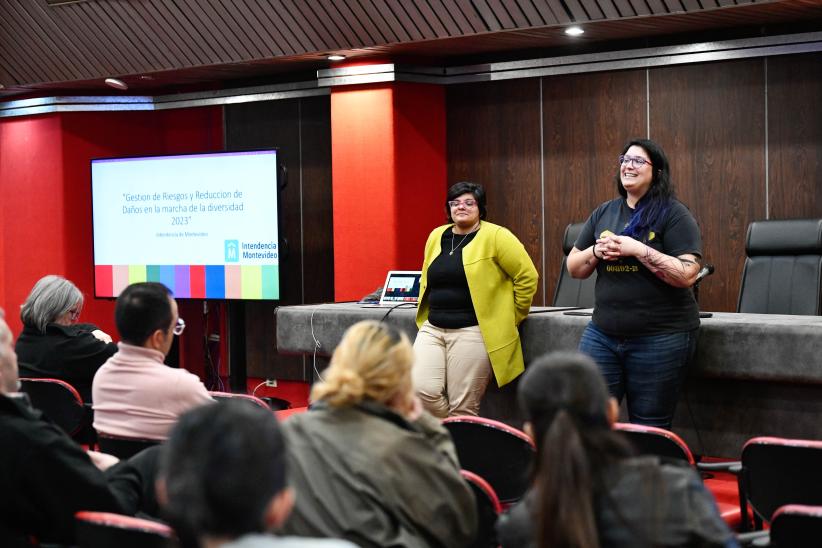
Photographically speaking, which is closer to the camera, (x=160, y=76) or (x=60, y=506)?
(x=60, y=506)

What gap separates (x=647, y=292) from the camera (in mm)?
3912

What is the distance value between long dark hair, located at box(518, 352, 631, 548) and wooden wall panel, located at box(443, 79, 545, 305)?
5539 mm

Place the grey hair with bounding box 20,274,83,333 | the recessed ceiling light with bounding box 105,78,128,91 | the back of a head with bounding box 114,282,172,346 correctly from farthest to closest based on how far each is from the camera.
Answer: the recessed ceiling light with bounding box 105,78,128,91 → the grey hair with bounding box 20,274,83,333 → the back of a head with bounding box 114,282,172,346

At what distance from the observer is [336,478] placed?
2090 millimetres

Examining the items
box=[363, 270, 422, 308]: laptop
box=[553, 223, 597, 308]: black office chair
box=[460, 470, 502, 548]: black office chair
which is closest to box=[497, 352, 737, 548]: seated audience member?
box=[460, 470, 502, 548]: black office chair

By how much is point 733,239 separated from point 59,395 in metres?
4.12

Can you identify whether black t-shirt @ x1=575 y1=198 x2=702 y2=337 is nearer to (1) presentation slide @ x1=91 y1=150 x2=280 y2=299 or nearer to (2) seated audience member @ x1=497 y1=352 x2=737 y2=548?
(2) seated audience member @ x1=497 y1=352 x2=737 y2=548

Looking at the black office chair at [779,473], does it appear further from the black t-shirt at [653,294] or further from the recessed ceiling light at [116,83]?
the recessed ceiling light at [116,83]

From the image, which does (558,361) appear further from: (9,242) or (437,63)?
(9,242)

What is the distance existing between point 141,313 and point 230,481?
1.83 metres

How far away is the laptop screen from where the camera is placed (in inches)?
227

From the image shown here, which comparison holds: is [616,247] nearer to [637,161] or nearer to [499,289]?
[637,161]

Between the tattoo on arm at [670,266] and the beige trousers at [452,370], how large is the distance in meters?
1.12

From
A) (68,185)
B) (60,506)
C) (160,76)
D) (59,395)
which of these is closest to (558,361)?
(60,506)
